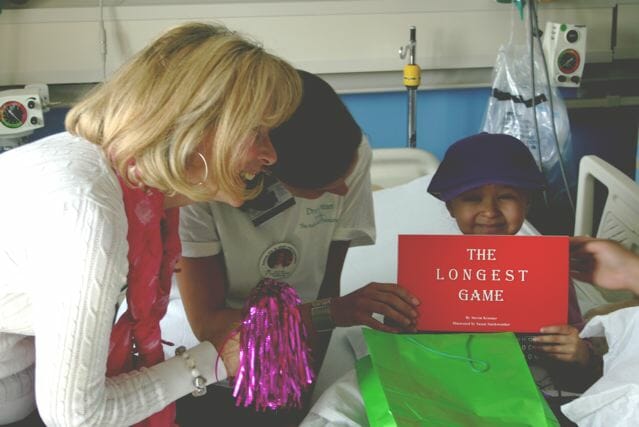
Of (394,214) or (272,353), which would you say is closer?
(272,353)

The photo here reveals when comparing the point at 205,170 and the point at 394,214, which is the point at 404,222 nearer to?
the point at 394,214

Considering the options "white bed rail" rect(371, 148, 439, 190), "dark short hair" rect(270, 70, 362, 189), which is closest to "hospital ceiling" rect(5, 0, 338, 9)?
"white bed rail" rect(371, 148, 439, 190)

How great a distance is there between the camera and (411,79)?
2.56 meters

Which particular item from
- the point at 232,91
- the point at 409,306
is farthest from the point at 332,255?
the point at 232,91

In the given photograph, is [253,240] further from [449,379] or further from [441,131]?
[441,131]

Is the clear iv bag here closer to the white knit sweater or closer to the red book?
the red book

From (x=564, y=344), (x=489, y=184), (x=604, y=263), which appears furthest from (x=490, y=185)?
(x=564, y=344)

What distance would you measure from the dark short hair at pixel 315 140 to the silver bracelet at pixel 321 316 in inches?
11.0

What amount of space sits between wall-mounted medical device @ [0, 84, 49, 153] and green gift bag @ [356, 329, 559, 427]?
4.95 ft

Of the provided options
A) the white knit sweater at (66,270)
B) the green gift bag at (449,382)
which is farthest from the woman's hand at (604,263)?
the white knit sweater at (66,270)

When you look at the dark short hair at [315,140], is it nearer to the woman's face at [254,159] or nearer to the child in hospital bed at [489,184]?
the woman's face at [254,159]

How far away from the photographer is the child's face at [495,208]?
1602 mm

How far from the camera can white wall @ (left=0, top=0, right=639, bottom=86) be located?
2566mm

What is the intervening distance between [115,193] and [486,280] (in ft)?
2.24
